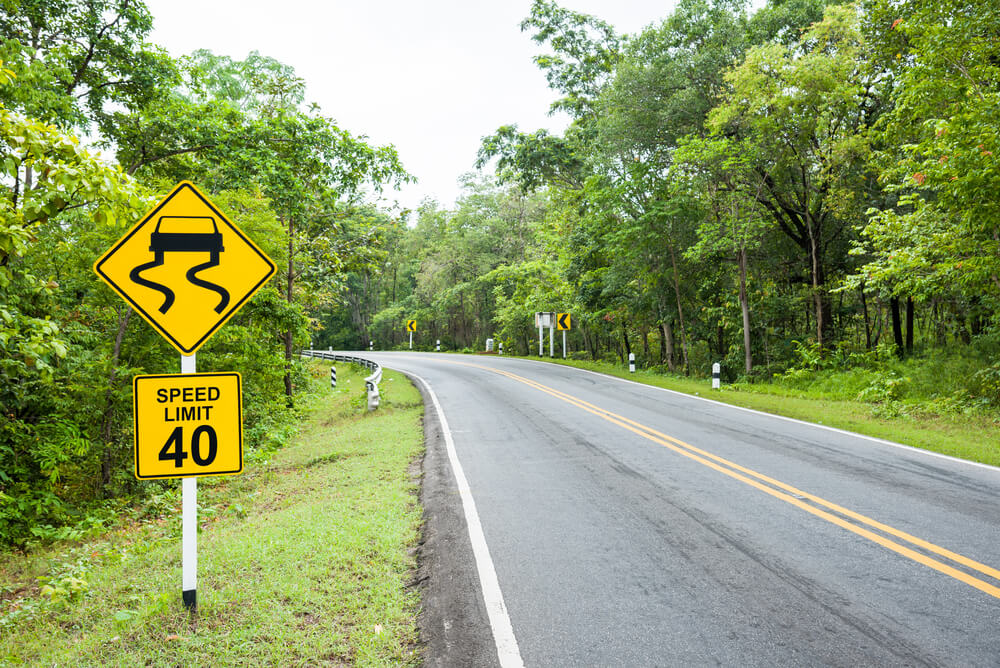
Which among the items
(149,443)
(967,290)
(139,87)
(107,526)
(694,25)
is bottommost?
(107,526)

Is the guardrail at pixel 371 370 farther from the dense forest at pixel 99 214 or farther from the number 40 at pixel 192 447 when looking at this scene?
the number 40 at pixel 192 447

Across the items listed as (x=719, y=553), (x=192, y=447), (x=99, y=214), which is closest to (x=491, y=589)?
(x=719, y=553)

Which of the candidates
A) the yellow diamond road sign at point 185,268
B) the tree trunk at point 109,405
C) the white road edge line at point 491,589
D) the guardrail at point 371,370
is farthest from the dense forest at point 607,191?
the white road edge line at point 491,589

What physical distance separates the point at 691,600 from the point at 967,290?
38.3ft

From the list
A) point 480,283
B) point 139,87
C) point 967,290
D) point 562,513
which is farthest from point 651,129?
point 480,283

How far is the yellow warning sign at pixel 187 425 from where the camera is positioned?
351 centimetres

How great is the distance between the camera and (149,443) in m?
3.51

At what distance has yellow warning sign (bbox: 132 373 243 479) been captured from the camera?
3512 mm

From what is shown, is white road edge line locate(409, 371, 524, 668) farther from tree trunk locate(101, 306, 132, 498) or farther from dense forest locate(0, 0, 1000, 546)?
tree trunk locate(101, 306, 132, 498)

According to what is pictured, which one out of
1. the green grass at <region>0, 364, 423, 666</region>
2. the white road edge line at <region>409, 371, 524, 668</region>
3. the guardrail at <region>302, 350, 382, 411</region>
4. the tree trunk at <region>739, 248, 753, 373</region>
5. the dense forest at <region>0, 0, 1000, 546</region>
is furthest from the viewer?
the tree trunk at <region>739, 248, 753, 373</region>

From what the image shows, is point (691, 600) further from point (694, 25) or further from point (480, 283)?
point (480, 283)

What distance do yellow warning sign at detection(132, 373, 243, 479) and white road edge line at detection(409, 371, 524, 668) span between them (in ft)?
6.21

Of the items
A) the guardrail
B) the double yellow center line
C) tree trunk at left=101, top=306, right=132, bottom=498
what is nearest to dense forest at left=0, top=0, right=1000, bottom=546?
tree trunk at left=101, top=306, right=132, bottom=498

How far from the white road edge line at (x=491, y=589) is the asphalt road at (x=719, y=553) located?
0.05 meters
